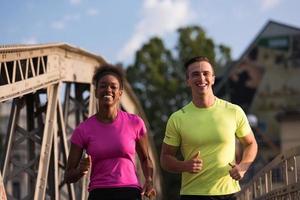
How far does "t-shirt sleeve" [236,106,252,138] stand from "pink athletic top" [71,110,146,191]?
0.81 m

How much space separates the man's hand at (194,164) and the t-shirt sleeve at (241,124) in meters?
0.49

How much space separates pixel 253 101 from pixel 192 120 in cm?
3995

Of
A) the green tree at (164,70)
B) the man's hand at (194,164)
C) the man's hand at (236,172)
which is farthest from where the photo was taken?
the green tree at (164,70)

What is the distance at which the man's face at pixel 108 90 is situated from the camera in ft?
16.6

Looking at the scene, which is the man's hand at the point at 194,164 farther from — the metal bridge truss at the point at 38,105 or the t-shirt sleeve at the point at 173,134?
the metal bridge truss at the point at 38,105

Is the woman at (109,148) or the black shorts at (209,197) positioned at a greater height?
the woman at (109,148)

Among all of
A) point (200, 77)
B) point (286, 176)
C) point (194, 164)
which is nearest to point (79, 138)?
point (194, 164)

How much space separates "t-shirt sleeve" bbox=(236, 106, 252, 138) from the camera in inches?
203

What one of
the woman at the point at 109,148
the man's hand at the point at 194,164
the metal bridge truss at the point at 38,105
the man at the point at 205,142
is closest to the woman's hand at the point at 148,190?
the woman at the point at 109,148

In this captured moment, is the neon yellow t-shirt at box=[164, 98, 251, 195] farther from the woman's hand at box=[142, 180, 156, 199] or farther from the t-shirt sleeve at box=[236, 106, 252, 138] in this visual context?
the woman's hand at box=[142, 180, 156, 199]

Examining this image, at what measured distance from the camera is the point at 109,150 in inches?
193

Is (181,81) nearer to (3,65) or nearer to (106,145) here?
(3,65)

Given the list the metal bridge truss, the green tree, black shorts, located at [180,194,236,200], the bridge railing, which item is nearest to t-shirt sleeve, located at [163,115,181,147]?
black shorts, located at [180,194,236,200]

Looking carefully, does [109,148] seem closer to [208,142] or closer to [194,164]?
[194,164]
